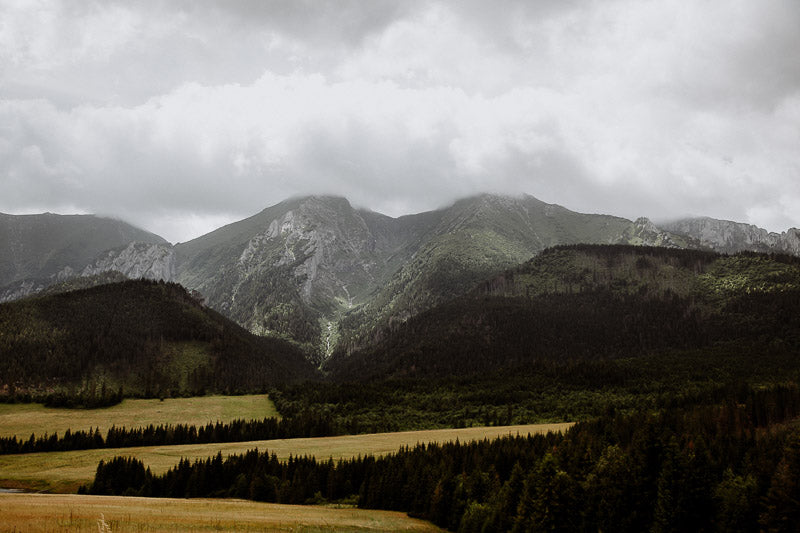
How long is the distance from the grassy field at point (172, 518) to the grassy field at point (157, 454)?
48.7 m

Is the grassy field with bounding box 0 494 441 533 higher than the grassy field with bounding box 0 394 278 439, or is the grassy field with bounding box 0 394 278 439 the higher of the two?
the grassy field with bounding box 0 494 441 533

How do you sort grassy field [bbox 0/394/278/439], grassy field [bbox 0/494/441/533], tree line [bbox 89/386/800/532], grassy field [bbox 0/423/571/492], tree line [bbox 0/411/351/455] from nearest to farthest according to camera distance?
grassy field [bbox 0/494/441/533]
tree line [bbox 89/386/800/532]
grassy field [bbox 0/423/571/492]
tree line [bbox 0/411/351/455]
grassy field [bbox 0/394/278/439]

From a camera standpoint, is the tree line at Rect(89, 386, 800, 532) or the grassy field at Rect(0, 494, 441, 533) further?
the tree line at Rect(89, 386, 800, 532)

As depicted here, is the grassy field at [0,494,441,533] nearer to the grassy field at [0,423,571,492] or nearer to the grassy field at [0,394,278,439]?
the grassy field at [0,423,571,492]

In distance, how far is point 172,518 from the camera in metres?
53.5

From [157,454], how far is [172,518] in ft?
280

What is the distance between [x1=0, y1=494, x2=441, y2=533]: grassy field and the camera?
43.7 meters

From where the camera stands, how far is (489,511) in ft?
241

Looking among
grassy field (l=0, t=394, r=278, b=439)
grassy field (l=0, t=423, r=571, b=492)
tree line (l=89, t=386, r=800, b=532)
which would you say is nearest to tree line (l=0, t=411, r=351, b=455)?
grassy field (l=0, t=394, r=278, b=439)

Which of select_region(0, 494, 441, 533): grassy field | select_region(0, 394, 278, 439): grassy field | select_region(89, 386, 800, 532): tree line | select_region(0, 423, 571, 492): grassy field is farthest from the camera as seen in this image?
select_region(0, 394, 278, 439): grassy field

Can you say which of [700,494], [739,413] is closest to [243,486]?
[700,494]

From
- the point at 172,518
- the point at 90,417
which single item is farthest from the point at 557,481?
Answer: the point at 90,417

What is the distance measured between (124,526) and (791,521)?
73.1 meters

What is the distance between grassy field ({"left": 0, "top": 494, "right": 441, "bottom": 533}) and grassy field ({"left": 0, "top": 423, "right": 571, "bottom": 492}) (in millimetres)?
48725
